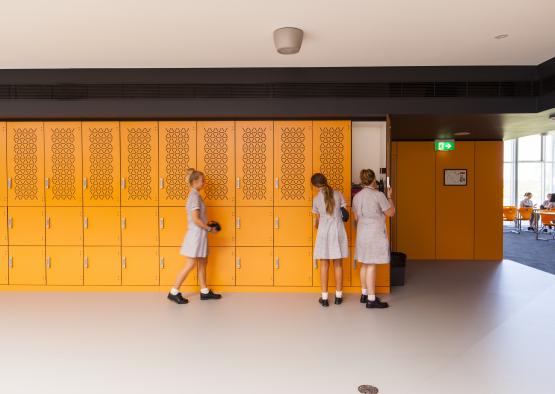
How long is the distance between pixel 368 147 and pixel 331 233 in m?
1.38

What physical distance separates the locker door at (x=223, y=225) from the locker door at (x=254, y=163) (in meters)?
0.20

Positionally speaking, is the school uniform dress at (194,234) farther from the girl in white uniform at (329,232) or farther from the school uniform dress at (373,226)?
the school uniform dress at (373,226)

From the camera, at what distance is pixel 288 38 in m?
3.37

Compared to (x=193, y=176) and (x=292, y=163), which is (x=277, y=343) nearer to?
(x=193, y=176)

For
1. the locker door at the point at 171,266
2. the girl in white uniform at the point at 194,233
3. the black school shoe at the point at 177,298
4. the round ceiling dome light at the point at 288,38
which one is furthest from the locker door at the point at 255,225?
the round ceiling dome light at the point at 288,38

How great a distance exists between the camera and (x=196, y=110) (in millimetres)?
4570

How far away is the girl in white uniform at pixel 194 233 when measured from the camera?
14.1 ft

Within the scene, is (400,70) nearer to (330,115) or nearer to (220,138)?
(330,115)

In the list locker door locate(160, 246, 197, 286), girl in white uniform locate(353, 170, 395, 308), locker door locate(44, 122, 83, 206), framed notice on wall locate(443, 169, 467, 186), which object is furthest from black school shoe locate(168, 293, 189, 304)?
framed notice on wall locate(443, 169, 467, 186)

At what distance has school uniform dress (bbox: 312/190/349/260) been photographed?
4.22 m

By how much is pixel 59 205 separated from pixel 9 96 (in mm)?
1457

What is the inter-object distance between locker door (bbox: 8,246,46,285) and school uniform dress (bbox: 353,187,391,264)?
4.04m

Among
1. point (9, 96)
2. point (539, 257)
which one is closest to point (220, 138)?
point (9, 96)

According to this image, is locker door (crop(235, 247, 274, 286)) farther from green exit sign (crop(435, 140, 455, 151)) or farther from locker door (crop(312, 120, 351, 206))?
green exit sign (crop(435, 140, 455, 151))
